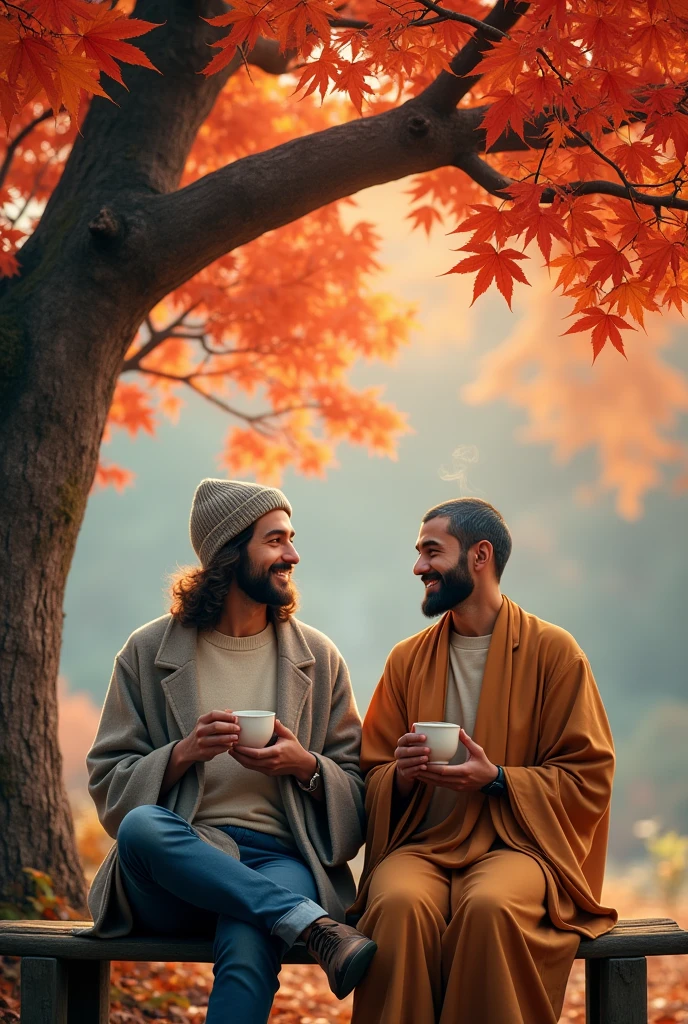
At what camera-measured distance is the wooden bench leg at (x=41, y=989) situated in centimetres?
302

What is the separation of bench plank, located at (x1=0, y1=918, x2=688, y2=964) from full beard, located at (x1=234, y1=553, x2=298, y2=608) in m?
1.07

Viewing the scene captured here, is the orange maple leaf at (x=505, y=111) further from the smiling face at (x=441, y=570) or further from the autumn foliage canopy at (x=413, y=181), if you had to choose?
the smiling face at (x=441, y=570)

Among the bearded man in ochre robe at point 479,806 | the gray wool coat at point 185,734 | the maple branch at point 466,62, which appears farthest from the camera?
the maple branch at point 466,62

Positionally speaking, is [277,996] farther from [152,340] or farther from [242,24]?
[242,24]

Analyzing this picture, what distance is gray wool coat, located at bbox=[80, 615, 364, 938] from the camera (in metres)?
3.14

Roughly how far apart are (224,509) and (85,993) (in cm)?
161

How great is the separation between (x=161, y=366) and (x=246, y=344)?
3.56 ft

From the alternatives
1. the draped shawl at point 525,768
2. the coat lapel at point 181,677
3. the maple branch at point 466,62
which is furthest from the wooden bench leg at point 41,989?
the maple branch at point 466,62

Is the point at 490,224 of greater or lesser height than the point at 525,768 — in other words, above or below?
above

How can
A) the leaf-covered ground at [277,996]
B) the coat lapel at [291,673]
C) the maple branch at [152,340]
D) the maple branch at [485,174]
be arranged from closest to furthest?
the coat lapel at [291,673], the maple branch at [485,174], the leaf-covered ground at [277,996], the maple branch at [152,340]

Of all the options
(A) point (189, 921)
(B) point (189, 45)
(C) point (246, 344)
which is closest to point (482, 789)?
(A) point (189, 921)

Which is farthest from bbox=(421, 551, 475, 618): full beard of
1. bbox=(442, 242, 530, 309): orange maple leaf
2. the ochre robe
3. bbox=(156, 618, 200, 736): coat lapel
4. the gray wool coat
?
bbox=(442, 242, 530, 309): orange maple leaf

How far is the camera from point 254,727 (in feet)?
9.84

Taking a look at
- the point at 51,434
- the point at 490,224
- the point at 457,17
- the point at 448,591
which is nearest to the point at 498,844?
the point at 448,591
